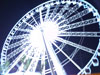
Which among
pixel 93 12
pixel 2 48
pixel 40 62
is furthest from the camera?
pixel 2 48

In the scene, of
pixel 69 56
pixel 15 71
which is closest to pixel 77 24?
pixel 69 56

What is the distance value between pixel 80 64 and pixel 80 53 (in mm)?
326

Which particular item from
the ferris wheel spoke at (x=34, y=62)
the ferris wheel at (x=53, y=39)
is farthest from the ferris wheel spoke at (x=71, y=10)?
the ferris wheel spoke at (x=34, y=62)

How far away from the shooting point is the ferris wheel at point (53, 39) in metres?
5.21

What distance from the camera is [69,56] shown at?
18.4 feet

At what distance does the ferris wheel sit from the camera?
5207 mm

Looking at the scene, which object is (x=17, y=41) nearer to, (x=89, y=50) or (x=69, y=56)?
(x=69, y=56)

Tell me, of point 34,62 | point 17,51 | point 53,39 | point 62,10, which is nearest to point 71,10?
point 62,10

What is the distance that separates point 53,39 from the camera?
208 inches

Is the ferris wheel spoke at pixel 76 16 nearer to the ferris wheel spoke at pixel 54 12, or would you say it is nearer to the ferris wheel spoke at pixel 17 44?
the ferris wheel spoke at pixel 54 12

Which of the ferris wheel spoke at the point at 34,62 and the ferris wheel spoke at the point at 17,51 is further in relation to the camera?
the ferris wheel spoke at the point at 17,51

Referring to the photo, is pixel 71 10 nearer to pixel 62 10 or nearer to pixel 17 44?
pixel 62 10

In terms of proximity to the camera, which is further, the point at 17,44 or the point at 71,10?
the point at 17,44

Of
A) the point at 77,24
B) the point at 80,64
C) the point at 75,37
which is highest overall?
the point at 77,24
